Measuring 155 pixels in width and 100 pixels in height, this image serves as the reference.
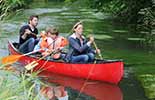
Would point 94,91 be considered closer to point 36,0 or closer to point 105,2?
point 105,2

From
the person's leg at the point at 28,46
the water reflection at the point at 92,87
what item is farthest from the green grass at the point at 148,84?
the person's leg at the point at 28,46

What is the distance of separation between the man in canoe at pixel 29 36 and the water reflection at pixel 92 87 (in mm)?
1469

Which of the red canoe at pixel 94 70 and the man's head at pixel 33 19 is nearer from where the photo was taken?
the red canoe at pixel 94 70

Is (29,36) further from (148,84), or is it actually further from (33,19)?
(148,84)

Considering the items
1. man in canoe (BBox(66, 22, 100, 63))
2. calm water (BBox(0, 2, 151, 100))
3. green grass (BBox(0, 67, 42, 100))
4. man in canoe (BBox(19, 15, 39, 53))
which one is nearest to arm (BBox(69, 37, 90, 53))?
man in canoe (BBox(66, 22, 100, 63))

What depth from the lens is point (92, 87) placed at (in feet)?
30.7

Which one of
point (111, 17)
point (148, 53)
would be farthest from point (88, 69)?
point (111, 17)

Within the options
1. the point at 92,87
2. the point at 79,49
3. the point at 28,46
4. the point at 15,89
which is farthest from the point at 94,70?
the point at 15,89

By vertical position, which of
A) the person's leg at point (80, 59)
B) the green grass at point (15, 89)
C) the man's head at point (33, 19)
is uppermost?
the green grass at point (15, 89)

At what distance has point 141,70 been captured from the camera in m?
11.0

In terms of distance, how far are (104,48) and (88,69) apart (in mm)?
5048

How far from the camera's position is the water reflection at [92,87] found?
8529mm

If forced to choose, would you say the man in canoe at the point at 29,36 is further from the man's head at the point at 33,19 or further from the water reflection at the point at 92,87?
the water reflection at the point at 92,87

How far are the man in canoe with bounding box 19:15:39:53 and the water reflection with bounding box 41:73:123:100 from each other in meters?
1.47
